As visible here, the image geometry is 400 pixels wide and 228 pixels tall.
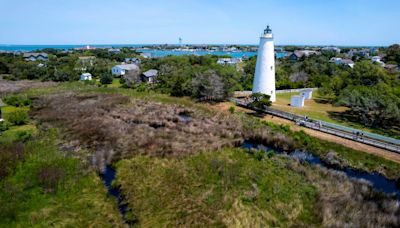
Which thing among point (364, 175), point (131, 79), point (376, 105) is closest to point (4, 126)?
point (131, 79)

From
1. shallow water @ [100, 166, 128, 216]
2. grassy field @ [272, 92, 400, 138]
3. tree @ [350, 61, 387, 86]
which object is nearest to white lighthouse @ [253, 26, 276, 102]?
grassy field @ [272, 92, 400, 138]

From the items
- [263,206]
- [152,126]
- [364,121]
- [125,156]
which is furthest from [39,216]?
[364,121]

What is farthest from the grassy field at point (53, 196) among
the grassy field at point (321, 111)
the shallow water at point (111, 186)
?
the grassy field at point (321, 111)

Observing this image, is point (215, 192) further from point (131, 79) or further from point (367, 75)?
point (131, 79)

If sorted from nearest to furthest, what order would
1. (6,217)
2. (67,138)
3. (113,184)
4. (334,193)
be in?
(6,217), (334,193), (113,184), (67,138)

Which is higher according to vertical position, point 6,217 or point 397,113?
point 397,113

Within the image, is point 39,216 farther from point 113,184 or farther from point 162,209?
point 162,209

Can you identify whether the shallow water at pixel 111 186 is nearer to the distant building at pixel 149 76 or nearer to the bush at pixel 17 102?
the bush at pixel 17 102
